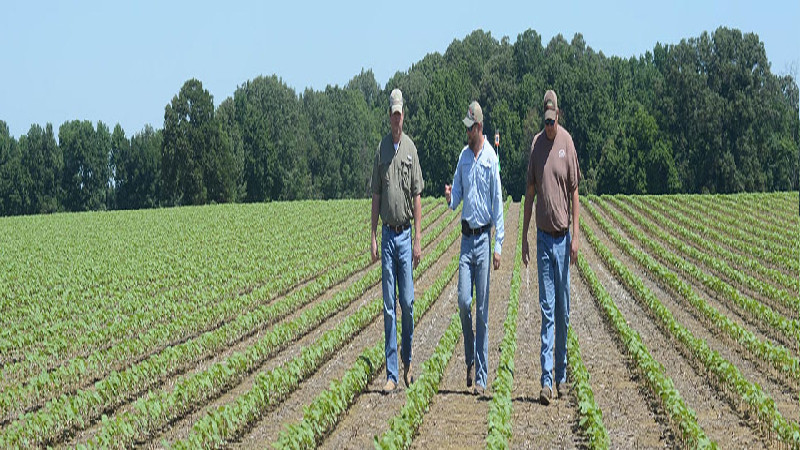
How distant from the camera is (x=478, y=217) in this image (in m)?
9.27

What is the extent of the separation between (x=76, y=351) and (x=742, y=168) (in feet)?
219

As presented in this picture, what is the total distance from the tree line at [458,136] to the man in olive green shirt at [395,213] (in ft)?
220

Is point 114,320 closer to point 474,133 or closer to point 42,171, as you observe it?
point 474,133

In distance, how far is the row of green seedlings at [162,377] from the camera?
9086 millimetres

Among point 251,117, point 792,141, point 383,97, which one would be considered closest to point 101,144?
point 251,117

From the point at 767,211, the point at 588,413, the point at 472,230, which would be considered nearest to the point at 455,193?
the point at 472,230

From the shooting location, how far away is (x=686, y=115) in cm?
Result: 7750

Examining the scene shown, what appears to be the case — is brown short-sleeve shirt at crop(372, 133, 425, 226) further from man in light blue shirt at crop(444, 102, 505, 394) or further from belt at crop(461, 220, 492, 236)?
belt at crop(461, 220, 492, 236)

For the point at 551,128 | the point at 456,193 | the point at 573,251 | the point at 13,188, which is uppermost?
the point at 13,188

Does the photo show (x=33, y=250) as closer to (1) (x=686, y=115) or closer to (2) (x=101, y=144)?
(1) (x=686, y=115)

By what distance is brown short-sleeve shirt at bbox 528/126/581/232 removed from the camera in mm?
9023

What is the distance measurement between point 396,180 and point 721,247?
68.0 ft

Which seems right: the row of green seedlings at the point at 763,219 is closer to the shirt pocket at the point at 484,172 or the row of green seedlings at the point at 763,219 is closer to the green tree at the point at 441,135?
the shirt pocket at the point at 484,172

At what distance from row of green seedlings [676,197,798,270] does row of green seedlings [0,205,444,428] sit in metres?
11.1
